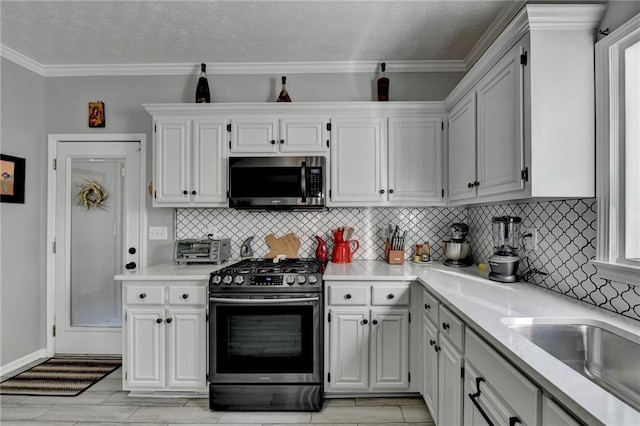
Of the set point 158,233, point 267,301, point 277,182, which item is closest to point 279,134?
point 277,182

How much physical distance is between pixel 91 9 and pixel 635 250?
338 centimetres

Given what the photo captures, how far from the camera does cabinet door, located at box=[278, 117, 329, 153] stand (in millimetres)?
2818

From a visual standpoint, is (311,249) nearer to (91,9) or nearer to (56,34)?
(91,9)

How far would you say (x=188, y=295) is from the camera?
243 cm

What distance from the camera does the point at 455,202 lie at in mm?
2648

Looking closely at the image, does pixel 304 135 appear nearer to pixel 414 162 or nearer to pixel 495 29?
pixel 414 162

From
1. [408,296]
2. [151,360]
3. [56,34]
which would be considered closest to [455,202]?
[408,296]

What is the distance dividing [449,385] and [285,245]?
176cm

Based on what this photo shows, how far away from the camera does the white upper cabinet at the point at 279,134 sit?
9.25 feet

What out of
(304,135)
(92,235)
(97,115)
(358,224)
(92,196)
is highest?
(97,115)

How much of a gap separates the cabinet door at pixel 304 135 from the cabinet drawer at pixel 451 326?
5.15 feet

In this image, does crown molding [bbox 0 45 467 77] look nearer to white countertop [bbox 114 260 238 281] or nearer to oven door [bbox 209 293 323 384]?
white countertop [bbox 114 260 238 281]

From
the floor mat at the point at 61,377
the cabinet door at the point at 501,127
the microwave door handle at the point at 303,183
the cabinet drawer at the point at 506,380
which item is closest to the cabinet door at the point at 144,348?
the floor mat at the point at 61,377

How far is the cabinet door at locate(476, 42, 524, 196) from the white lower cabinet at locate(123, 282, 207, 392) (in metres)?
2.01
